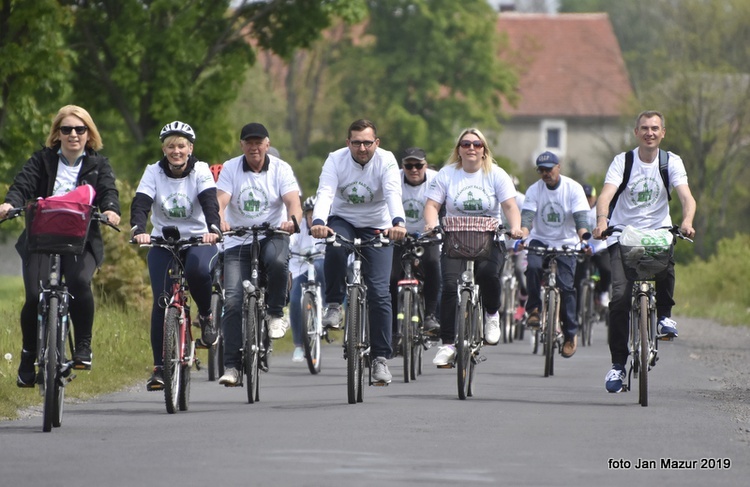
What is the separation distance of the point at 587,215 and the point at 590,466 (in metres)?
8.79

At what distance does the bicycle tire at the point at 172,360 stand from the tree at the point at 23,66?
8.91m

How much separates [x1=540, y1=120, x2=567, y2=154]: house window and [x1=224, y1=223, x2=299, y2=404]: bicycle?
69.3 m

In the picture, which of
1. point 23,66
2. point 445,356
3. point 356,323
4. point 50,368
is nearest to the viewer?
point 50,368

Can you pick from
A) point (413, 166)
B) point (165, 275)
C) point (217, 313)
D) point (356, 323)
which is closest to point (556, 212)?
point (413, 166)

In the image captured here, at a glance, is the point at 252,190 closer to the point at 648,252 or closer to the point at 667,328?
the point at 648,252

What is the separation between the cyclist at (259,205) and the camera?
13406 millimetres

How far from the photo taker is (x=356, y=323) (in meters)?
12.8

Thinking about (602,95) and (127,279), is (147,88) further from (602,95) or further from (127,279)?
(602,95)

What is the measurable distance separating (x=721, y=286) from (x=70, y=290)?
927 inches

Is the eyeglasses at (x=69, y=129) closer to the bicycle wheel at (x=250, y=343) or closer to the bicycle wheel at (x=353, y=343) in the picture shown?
the bicycle wheel at (x=250, y=343)

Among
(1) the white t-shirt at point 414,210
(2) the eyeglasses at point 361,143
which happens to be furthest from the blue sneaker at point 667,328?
(1) the white t-shirt at point 414,210

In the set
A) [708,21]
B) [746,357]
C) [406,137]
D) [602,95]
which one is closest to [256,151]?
[746,357]

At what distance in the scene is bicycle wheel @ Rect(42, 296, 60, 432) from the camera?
10.7 meters

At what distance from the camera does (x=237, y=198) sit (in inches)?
533
